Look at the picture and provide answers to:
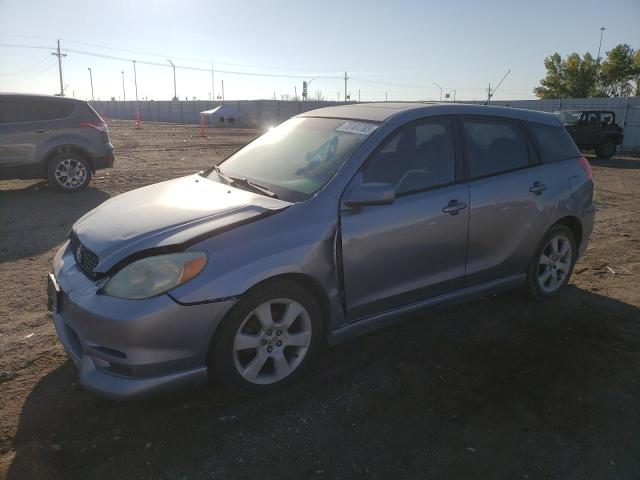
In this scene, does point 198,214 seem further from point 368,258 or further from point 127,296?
point 368,258

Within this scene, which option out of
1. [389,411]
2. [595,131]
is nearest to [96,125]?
[389,411]

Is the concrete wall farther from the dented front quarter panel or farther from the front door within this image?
the dented front quarter panel

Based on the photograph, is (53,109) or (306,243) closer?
(306,243)

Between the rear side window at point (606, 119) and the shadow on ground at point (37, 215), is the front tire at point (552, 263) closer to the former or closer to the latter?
the shadow on ground at point (37, 215)

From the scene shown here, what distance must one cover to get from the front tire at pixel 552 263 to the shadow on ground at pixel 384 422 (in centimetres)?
79

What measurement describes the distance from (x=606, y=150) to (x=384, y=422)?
66.9ft

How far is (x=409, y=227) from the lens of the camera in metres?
3.33

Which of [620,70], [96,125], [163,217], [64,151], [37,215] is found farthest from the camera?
[620,70]

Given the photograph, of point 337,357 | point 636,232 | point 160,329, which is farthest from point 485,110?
point 636,232

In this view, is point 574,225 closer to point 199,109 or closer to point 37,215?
point 37,215

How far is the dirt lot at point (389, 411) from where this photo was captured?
2.46 meters

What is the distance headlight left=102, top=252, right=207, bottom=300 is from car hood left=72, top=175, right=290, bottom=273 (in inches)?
3.4

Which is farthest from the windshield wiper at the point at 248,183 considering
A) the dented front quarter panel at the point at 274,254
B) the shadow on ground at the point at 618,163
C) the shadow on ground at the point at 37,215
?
the shadow on ground at the point at 618,163

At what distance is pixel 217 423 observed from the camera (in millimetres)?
2746
